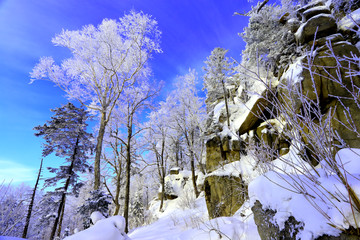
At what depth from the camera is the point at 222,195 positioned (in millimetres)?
7105

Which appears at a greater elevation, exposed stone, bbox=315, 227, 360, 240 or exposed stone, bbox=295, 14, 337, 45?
exposed stone, bbox=295, 14, 337, 45

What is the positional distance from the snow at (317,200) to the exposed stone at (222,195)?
4948 millimetres

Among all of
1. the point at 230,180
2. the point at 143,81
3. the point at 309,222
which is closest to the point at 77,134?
the point at 143,81

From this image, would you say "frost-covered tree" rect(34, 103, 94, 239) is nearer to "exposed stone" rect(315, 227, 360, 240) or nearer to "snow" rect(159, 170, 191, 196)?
"snow" rect(159, 170, 191, 196)

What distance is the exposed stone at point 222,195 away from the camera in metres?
6.53

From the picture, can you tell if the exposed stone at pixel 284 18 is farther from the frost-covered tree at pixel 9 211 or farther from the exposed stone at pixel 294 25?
the frost-covered tree at pixel 9 211

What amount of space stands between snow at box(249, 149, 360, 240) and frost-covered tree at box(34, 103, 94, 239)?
11975 mm

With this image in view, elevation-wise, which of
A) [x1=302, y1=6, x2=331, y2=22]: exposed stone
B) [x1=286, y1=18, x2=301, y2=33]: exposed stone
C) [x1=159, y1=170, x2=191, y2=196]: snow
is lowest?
[x1=159, y1=170, x2=191, y2=196]: snow

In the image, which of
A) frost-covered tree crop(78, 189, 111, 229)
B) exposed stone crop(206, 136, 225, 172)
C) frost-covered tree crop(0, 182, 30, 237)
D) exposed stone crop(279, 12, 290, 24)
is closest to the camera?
frost-covered tree crop(0, 182, 30, 237)

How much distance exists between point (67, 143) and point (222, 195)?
10476 millimetres

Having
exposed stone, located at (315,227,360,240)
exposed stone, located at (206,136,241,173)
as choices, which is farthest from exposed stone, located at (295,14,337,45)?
exposed stone, located at (315,227,360,240)

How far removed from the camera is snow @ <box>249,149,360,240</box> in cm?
124

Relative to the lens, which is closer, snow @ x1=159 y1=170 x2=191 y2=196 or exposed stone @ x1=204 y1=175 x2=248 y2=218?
exposed stone @ x1=204 y1=175 x2=248 y2=218

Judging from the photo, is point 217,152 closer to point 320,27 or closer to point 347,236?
point 320,27
